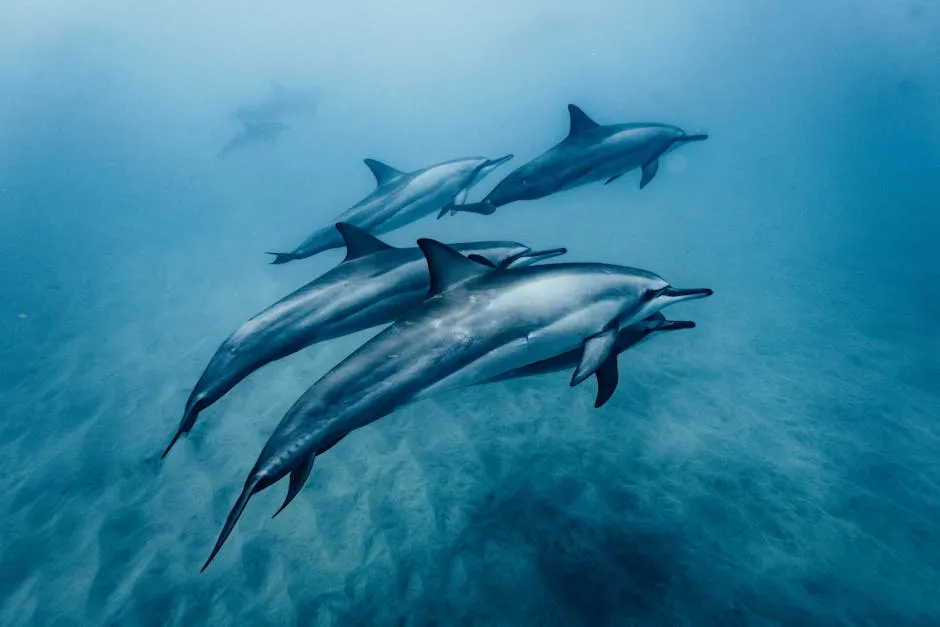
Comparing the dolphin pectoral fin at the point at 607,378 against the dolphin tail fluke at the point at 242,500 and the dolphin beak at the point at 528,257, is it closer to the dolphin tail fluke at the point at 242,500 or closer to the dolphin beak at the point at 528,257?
the dolphin beak at the point at 528,257

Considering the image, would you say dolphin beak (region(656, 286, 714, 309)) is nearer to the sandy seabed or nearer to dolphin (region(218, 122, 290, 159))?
the sandy seabed

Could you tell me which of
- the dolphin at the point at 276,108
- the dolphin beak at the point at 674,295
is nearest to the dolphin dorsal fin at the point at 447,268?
the dolphin beak at the point at 674,295

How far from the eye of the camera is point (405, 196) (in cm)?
664

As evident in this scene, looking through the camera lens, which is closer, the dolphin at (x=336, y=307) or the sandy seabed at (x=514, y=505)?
the dolphin at (x=336, y=307)

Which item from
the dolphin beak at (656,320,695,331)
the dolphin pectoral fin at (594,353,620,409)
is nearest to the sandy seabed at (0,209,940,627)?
the dolphin pectoral fin at (594,353,620,409)

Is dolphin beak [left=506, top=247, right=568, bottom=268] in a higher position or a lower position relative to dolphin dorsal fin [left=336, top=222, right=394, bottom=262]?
lower

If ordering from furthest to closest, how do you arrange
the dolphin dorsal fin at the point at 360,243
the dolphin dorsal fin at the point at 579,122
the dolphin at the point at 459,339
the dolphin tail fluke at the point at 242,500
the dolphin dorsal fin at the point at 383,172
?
the dolphin dorsal fin at the point at 383,172 → the dolphin dorsal fin at the point at 579,122 → the dolphin dorsal fin at the point at 360,243 → the dolphin at the point at 459,339 → the dolphin tail fluke at the point at 242,500

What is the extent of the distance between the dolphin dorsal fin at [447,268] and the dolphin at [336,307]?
0.41 ft

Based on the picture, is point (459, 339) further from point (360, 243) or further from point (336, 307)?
point (360, 243)

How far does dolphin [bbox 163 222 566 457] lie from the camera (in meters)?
3.46

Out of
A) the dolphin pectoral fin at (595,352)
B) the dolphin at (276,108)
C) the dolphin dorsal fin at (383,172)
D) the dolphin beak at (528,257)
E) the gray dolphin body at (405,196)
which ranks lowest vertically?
the dolphin pectoral fin at (595,352)

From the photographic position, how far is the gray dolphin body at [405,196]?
6.41m

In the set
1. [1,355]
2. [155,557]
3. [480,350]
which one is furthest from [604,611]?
[1,355]

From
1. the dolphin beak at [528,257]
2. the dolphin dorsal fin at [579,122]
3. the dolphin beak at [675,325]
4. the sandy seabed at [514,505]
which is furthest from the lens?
the dolphin dorsal fin at [579,122]
